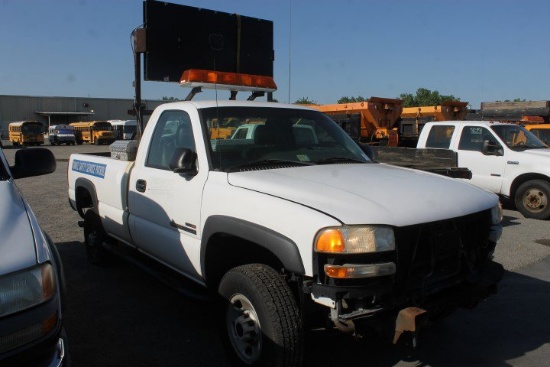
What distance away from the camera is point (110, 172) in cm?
498

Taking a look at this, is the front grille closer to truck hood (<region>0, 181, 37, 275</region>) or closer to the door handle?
truck hood (<region>0, 181, 37, 275</region>)

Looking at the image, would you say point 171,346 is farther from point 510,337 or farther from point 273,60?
point 273,60

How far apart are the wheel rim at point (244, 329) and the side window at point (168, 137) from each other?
1.33 meters

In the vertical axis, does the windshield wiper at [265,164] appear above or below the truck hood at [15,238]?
above

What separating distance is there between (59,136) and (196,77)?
44.7 meters

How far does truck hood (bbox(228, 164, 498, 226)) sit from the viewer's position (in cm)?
271

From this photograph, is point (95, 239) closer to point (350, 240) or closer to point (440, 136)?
point (350, 240)

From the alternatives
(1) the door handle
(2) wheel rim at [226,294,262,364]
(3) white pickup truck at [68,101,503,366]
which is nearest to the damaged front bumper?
(3) white pickup truck at [68,101,503,366]

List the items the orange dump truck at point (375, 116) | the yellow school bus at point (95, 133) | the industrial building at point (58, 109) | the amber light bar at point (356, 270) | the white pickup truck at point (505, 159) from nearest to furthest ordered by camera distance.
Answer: the amber light bar at point (356, 270), the white pickup truck at point (505, 159), the orange dump truck at point (375, 116), the yellow school bus at point (95, 133), the industrial building at point (58, 109)

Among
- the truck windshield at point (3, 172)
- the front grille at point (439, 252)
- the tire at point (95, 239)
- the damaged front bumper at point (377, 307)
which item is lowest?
the tire at point (95, 239)

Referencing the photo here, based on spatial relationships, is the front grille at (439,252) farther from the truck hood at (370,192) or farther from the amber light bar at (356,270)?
the amber light bar at (356,270)

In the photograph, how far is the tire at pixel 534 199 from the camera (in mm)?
8867

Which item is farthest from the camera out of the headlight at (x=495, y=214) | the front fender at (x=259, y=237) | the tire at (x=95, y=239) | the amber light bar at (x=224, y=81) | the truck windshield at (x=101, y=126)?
the truck windshield at (x=101, y=126)

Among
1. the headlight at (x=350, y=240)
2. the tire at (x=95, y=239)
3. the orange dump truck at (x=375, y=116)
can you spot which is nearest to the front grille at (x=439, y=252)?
the headlight at (x=350, y=240)
